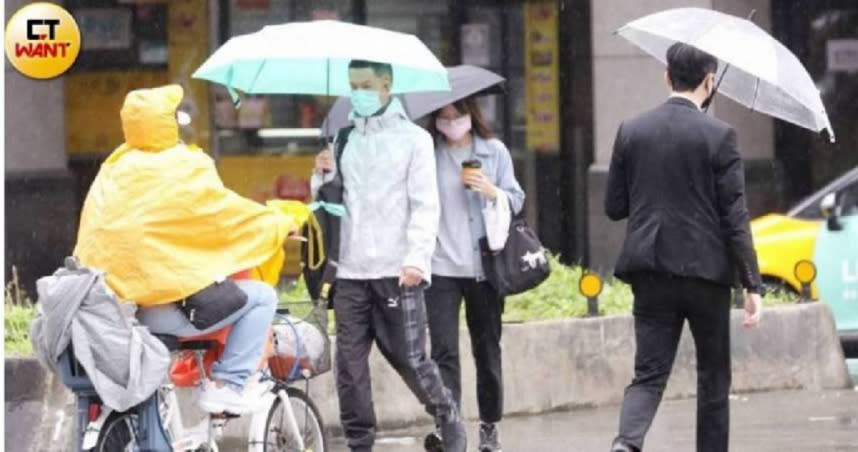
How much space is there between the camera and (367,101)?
9.35 m

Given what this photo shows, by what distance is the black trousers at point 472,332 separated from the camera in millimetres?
9992

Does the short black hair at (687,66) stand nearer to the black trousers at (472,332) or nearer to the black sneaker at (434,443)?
the black trousers at (472,332)

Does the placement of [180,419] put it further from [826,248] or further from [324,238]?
[826,248]

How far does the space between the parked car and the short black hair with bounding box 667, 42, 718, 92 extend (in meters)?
6.89

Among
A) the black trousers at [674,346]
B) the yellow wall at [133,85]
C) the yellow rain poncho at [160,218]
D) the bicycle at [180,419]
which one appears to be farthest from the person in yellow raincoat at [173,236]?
the yellow wall at [133,85]

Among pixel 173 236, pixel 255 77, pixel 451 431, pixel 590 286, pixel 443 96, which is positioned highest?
pixel 255 77

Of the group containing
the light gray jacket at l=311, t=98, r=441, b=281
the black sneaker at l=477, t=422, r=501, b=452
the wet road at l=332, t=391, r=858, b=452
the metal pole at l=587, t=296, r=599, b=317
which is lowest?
the wet road at l=332, t=391, r=858, b=452

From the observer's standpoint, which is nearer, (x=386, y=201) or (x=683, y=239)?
(x=683, y=239)

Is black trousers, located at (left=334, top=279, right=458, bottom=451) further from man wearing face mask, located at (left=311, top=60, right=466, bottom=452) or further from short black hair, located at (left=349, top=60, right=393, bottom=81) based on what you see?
short black hair, located at (left=349, top=60, right=393, bottom=81)

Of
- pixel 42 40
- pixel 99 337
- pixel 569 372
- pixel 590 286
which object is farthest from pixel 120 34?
pixel 99 337

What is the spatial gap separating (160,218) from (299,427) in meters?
1.22

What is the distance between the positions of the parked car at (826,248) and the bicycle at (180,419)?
7083 mm

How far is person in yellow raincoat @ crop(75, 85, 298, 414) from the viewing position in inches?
321

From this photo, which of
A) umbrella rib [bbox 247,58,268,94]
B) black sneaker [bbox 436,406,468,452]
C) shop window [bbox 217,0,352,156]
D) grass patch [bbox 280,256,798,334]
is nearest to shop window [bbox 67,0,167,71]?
shop window [bbox 217,0,352,156]
